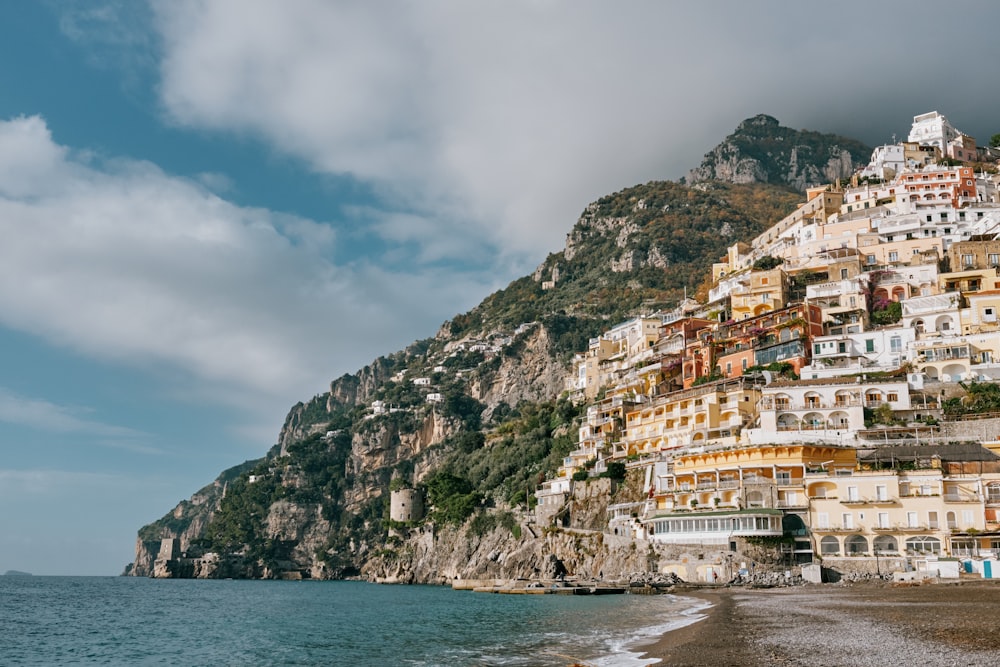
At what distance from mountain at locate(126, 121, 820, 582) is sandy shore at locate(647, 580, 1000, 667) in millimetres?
48187

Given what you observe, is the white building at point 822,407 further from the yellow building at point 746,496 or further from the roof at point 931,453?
the roof at point 931,453

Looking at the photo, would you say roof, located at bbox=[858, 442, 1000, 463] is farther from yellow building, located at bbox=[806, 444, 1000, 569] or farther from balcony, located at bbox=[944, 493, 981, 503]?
balcony, located at bbox=[944, 493, 981, 503]

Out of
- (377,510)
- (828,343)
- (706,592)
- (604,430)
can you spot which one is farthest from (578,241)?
(706,592)

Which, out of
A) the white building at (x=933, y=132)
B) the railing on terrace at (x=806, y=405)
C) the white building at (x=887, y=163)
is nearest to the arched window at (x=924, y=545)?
the railing on terrace at (x=806, y=405)

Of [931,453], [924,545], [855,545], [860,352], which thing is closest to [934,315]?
[860,352]

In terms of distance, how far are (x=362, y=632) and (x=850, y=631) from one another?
24163 mm

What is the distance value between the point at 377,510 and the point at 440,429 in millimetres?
17392

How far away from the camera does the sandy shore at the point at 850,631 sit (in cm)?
2097

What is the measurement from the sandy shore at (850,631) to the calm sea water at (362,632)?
7.43 feet

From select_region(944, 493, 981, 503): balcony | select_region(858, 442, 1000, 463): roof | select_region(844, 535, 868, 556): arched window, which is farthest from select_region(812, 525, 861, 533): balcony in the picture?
select_region(944, 493, 981, 503): balcony

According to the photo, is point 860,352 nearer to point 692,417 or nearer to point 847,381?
point 847,381

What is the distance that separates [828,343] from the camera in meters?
64.2

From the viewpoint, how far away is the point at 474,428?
138 metres

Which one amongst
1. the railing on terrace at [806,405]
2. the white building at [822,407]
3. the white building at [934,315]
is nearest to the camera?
the white building at [822,407]
